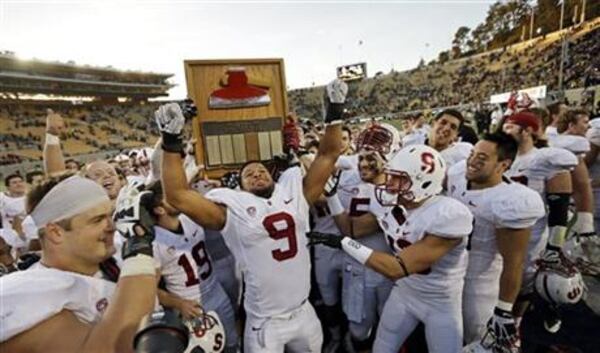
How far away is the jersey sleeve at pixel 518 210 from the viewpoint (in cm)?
267

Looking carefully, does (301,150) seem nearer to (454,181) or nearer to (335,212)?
(335,212)

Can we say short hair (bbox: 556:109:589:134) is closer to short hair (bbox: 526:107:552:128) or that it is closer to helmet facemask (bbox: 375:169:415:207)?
short hair (bbox: 526:107:552:128)

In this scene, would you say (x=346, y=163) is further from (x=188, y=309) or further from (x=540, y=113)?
(x=540, y=113)

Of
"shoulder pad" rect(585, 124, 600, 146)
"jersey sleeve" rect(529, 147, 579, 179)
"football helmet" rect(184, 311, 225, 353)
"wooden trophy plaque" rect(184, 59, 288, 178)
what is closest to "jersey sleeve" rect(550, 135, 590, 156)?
"shoulder pad" rect(585, 124, 600, 146)

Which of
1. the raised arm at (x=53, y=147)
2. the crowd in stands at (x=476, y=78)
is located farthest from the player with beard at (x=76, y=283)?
the crowd in stands at (x=476, y=78)

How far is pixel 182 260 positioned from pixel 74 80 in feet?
136

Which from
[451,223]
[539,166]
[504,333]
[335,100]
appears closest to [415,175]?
[451,223]

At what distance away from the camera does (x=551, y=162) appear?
3.75 m

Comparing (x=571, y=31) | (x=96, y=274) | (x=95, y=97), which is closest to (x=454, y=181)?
(x=96, y=274)

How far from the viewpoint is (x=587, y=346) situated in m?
3.60

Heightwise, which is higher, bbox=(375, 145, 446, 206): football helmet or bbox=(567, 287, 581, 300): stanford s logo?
bbox=(375, 145, 446, 206): football helmet

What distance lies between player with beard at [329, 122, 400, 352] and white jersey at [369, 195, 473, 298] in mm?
602

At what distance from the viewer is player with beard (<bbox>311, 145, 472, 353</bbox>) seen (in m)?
2.52

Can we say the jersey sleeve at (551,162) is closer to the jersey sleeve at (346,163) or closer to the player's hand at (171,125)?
the jersey sleeve at (346,163)
